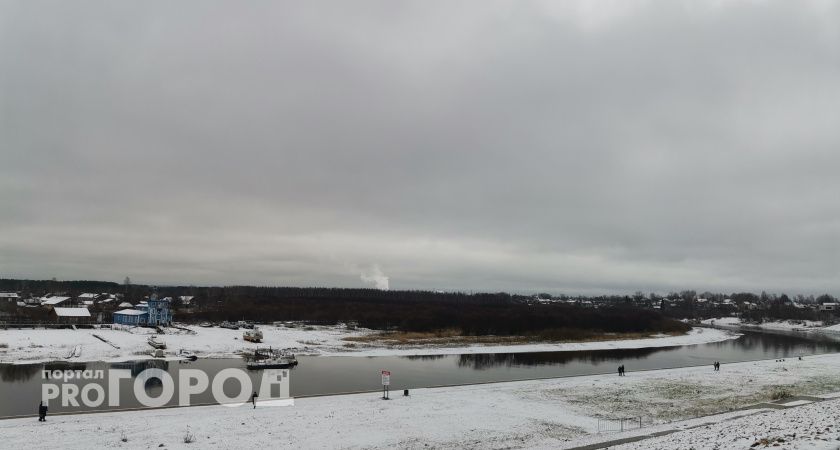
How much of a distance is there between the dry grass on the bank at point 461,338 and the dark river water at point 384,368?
1267cm

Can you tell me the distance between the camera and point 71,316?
9219cm

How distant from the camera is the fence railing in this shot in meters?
28.8

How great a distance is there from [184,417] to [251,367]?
24364 millimetres

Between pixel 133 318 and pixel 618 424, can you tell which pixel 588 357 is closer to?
pixel 618 424

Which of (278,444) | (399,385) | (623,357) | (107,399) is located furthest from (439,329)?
(278,444)

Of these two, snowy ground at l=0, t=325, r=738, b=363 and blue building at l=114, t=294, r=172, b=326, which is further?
blue building at l=114, t=294, r=172, b=326

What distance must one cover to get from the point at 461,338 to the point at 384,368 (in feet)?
118

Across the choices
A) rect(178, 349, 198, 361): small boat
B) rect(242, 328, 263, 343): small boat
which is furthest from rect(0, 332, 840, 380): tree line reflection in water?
rect(242, 328, 263, 343): small boat

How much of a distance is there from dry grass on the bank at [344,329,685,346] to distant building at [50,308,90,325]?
4685 centimetres

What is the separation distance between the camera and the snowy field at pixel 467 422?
76.8 feet

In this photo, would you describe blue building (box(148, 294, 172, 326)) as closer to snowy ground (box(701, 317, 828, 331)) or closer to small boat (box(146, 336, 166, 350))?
small boat (box(146, 336, 166, 350))

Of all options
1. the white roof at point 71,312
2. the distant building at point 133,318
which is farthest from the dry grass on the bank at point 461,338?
the white roof at point 71,312

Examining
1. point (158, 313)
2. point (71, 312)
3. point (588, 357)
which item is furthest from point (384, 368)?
point (71, 312)

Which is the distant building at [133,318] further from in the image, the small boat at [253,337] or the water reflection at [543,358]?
the water reflection at [543,358]
